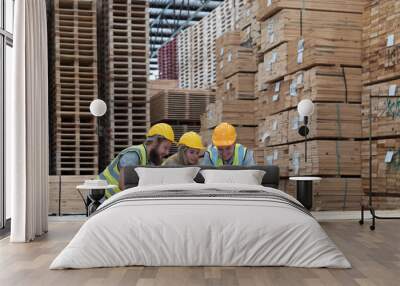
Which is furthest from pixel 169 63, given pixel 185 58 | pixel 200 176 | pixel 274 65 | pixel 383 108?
pixel 200 176

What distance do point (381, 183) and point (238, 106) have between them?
3.60 metres

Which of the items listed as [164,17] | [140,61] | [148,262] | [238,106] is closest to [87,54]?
[140,61]

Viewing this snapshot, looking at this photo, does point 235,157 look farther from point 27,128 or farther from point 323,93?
point 27,128

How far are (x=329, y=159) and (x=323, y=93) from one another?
1.10m

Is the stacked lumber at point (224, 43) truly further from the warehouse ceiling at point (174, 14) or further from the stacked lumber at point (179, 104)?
the warehouse ceiling at point (174, 14)

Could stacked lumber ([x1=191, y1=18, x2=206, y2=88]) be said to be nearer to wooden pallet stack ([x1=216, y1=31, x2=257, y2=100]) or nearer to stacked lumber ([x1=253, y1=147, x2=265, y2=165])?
wooden pallet stack ([x1=216, y1=31, x2=257, y2=100])

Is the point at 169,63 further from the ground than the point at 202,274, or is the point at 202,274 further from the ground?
the point at 169,63

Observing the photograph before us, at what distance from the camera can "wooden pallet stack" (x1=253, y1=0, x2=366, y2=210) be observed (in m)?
8.97

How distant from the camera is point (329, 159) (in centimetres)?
891

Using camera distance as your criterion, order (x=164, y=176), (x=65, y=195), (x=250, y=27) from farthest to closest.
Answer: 1. (x=250, y=27)
2. (x=65, y=195)
3. (x=164, y=176)

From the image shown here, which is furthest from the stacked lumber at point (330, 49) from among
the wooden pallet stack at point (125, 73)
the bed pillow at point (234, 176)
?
the wooden pallet stack at point (125, 73)

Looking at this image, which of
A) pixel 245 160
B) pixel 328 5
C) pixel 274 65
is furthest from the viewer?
pixel 274 65

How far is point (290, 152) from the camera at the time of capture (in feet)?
31.0

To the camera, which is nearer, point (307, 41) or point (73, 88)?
point (307, 41)
